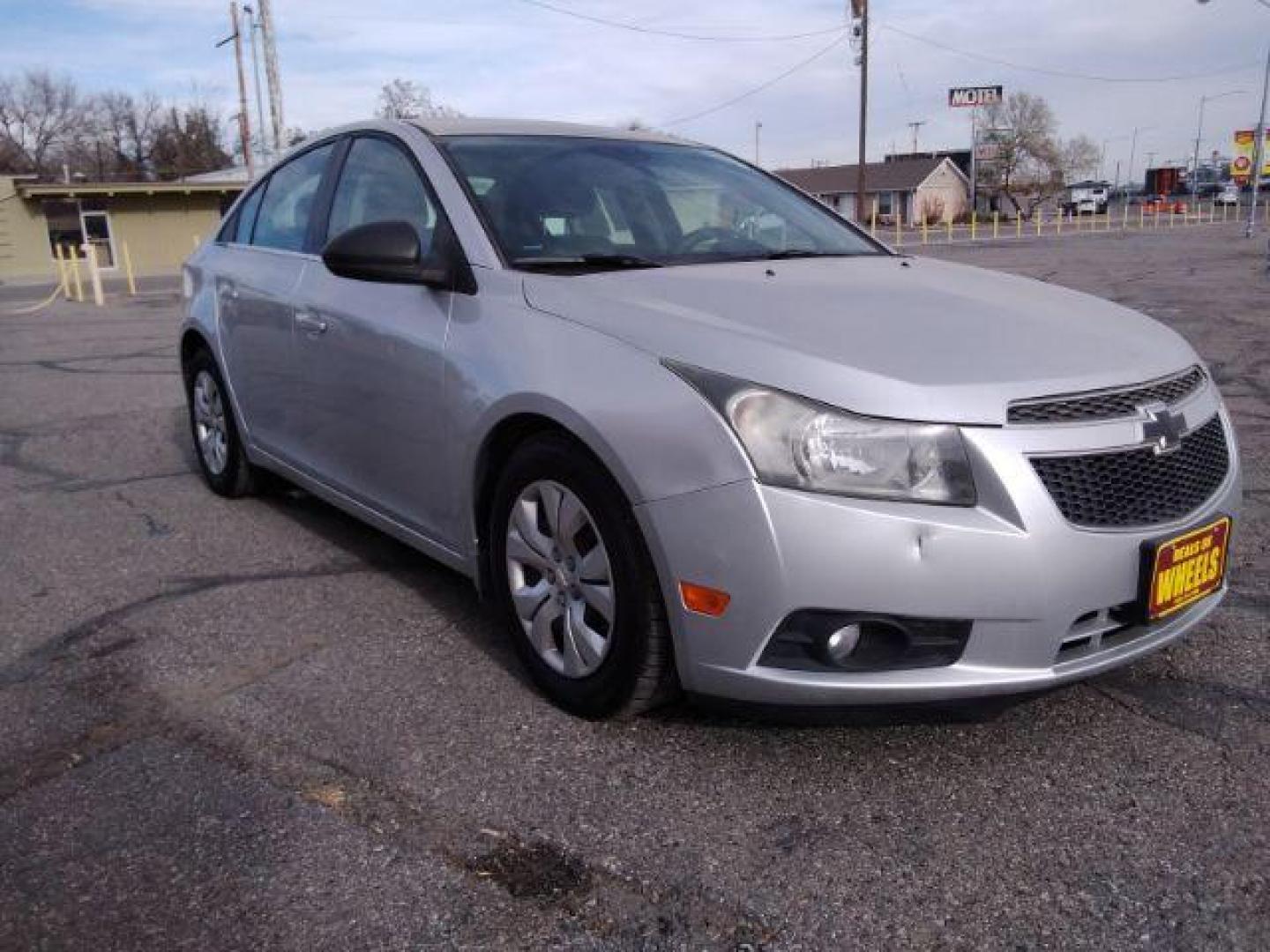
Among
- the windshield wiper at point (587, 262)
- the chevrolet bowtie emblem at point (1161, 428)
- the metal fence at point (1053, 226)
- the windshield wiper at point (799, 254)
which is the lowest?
the metal fence at point (1053, 226)

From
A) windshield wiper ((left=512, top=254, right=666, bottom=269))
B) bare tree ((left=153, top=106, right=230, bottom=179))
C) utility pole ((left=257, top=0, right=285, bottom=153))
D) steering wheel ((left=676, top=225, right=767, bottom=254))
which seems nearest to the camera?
windshield wiper ((left=512, top=254, right=666, bottom=269))

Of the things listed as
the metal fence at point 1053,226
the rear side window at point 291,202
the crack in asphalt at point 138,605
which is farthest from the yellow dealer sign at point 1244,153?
the crack in asphalt at point 138,605

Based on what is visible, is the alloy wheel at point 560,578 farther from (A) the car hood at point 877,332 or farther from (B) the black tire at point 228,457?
(B) the black tire at point 228,457

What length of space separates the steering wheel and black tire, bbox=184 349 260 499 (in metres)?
2.47

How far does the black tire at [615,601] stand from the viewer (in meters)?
2.65

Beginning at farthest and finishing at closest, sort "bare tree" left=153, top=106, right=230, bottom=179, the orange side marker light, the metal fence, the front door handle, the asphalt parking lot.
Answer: "bare tree" left=153, top=106, right=230, bottom=179 → the metal fence → the front door handle → the orange side marker light → the asphalt parking lot

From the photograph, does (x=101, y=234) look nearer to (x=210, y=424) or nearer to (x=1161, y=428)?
(x=210, y=424)

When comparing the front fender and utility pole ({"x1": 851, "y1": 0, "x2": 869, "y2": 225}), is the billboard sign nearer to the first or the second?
utility pole ({"x1": 851, "y1": 0, "x2": 869, "y2": 225})

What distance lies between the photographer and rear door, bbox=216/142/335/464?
4.29m

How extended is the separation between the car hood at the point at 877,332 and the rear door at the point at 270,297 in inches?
63.2

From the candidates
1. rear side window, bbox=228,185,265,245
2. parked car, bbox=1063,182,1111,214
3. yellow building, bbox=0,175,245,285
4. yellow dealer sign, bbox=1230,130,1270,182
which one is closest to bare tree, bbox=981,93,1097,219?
parked car, bbox=1063,182,1111,214

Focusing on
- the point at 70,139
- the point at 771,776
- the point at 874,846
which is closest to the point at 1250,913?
the point at 874,846

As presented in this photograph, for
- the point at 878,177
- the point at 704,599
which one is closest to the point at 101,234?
the point at 704,599

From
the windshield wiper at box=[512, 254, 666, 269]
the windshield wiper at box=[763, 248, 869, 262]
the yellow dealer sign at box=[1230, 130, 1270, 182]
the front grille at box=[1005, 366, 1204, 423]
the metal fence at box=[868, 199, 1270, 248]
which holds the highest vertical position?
the yellow dealer sign at box=[1230, 130, 1270, 182]
